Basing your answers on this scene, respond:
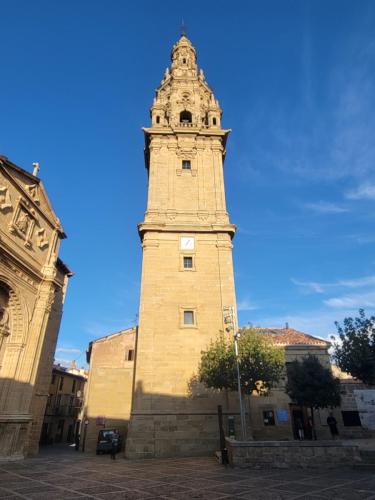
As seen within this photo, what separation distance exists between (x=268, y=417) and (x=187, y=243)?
13.6 meters

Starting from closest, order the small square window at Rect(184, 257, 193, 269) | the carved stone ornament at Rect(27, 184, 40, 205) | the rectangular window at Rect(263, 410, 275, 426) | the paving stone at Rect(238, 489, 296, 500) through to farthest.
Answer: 1. the paving stone at Rect(238, 489, 296, 500)
2. the carved stone ornament at Rect(27, 184, 40, 205)
3. the small square window at Rect(184, 257, 193, 269)
4. the rectangular window at Rect(263, 410, 275, 426)

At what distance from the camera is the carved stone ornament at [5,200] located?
56.3 ft

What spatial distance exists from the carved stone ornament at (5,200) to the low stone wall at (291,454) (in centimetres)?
1527

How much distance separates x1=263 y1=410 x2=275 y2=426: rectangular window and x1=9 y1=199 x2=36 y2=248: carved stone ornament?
1939 cm

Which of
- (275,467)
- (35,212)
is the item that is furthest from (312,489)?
(35,212)

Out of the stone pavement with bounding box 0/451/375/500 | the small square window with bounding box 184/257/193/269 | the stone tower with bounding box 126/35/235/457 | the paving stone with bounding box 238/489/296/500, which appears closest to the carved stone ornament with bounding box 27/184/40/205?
the stone tower with bounding box 126/35/235/457

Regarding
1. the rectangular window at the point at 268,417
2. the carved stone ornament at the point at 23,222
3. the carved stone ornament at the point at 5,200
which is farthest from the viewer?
the rectangular window at the point at 268,417

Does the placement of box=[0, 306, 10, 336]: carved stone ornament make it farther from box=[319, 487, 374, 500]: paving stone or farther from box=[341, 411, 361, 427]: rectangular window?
box=[341, 411, 361, 427]: rectangular window

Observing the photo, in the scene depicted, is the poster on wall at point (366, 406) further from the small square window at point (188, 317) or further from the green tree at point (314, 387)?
the small square window at point (188, 317)

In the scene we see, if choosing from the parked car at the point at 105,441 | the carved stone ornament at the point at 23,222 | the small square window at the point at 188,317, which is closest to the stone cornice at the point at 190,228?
the small square window at the point at 188,317

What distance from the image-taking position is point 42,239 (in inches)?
807

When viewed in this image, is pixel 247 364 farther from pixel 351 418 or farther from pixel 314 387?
pixel 351 418

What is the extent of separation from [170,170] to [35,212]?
36.1 ft

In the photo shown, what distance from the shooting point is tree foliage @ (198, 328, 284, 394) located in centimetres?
1598
